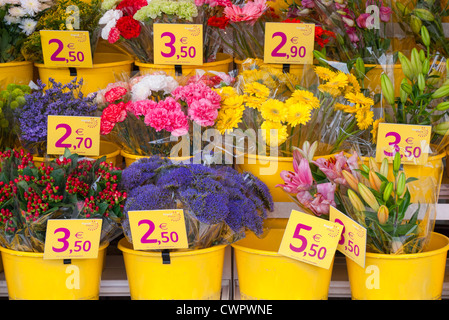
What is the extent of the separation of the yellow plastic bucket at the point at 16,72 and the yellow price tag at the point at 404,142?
1268 mm

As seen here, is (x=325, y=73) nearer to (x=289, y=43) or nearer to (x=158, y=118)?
(x=289, y=43)

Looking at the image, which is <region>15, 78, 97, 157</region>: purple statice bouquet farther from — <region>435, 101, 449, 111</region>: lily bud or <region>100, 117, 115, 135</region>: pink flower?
<region>435, 101, 449, 111</region>: lily bud

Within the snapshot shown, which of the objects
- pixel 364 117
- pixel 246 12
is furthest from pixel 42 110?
pixel 364 117

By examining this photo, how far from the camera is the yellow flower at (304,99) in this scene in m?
1.95

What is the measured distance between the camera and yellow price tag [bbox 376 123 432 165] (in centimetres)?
193

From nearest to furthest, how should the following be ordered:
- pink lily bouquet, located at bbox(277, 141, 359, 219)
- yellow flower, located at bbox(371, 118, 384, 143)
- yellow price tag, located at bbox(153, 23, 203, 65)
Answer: pink lily bouquet, located at bbox(277, 141, 359, 219)
yellow flower, located at bbox(371, 118, 384, 143)
yellow price tag, located at bbox(153, 23, 203, 65)

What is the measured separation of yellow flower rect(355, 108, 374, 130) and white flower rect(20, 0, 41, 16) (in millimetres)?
1203

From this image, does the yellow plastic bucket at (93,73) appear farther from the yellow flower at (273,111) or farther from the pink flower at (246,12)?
the yellow flower at (273,111)

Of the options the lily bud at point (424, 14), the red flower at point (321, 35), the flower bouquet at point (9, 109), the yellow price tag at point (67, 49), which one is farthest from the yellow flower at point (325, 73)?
the flower bouquet at point (9, 109)

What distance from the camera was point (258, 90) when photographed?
1.99m

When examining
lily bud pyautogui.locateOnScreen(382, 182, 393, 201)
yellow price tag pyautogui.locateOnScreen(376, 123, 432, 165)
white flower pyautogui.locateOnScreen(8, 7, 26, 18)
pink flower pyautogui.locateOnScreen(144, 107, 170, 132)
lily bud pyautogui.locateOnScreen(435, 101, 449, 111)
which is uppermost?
white flower pyautogui.locateOnScreen(8, 7, 26, 18)

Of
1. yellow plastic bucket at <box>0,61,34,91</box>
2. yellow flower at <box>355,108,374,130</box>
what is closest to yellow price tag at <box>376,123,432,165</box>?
yellow flower at <box>355,108,374,130</box>
